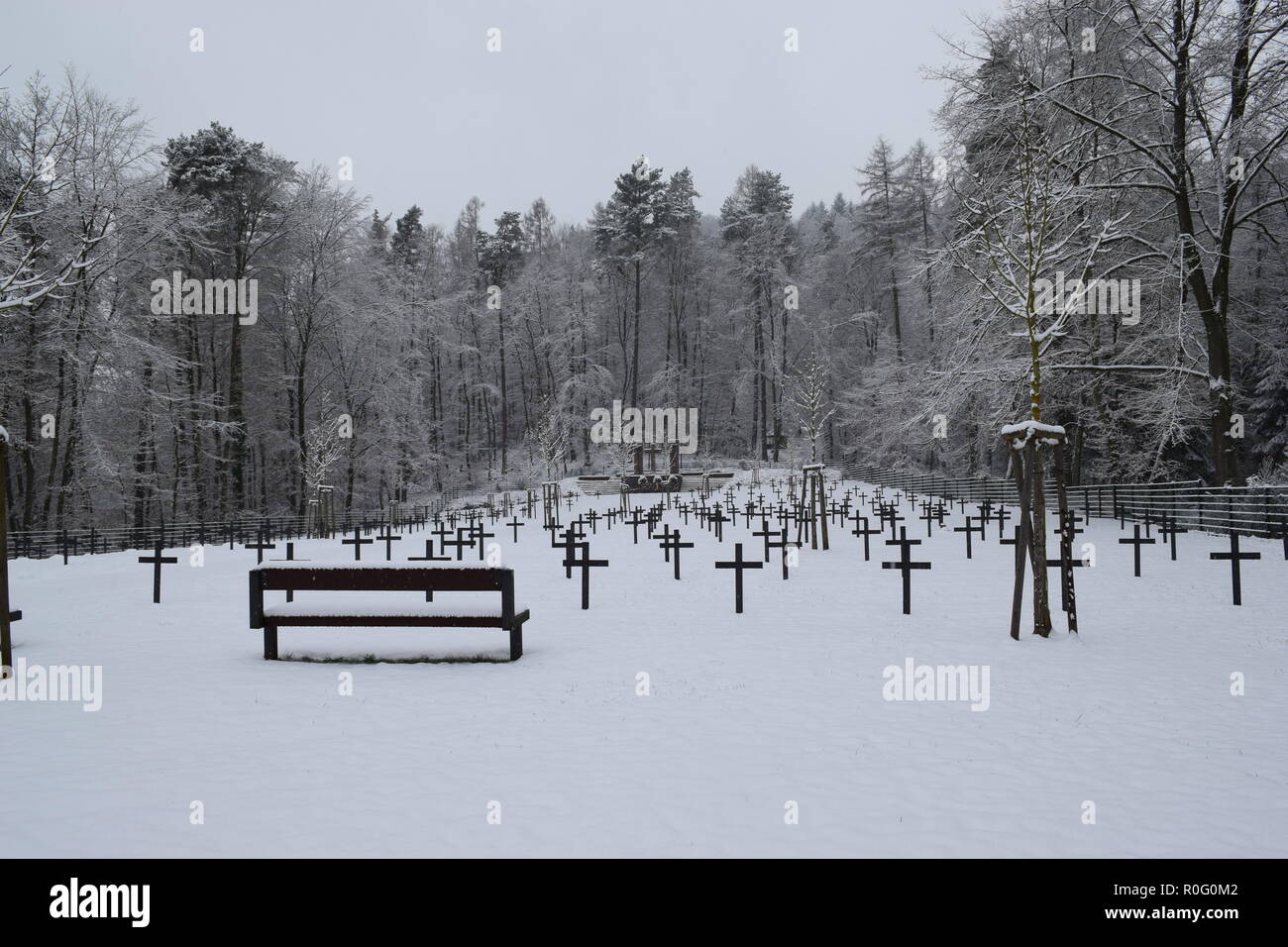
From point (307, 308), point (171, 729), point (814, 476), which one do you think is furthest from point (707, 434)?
point (171, 729)

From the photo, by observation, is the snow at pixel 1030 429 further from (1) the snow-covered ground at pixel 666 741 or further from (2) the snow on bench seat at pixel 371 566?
(2) the snow on bench seat at pixel 371 566

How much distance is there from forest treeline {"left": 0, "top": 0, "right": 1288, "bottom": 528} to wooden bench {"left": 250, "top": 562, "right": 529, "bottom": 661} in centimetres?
537

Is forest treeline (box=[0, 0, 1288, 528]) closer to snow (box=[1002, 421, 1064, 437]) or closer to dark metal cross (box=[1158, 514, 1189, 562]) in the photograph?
snow (box=[1002, 421, 1064, 437])

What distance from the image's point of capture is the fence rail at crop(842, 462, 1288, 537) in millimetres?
16906

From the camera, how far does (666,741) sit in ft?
16.9

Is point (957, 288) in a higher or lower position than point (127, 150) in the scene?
lower

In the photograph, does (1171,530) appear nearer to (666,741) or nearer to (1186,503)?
(1186,503)

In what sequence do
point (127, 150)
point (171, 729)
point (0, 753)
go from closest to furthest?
point (0, 753) < point (171, 729) < point (127, 150)

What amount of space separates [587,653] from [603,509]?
108 feet

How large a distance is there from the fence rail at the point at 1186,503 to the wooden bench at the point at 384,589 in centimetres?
1285

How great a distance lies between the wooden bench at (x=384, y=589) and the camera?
767 centimetres

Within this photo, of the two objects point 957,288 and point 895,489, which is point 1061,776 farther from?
point 895,489
